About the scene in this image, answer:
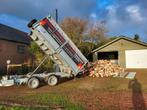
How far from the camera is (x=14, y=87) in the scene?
60.2ft

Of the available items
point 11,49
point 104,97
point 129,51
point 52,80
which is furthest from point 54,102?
point 129,51

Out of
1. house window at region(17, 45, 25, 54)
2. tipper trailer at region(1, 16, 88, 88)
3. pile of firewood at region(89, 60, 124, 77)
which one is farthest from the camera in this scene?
house window at region(17, 45, 25, 54)

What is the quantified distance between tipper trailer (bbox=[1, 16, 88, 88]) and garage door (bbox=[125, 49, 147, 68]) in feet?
57.5

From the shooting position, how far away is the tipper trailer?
59.9 feet

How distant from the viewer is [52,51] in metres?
18.6

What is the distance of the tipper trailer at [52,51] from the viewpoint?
18.2 metres

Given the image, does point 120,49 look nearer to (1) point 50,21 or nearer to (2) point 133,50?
(2) point 133,50

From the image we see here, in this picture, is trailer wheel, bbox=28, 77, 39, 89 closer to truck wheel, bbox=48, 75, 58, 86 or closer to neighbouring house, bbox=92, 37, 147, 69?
truck wheel, bbox=48, 75, 58, 86

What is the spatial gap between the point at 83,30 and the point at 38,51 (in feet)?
40.0

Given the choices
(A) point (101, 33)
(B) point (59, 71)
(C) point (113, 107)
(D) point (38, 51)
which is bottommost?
(C) point (113, 107)

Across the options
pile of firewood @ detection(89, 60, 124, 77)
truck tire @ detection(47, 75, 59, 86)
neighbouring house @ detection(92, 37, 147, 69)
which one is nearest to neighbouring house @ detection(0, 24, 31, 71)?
neighbouring house @ detection(92, 37, 147, 69)

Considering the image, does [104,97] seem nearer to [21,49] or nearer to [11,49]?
[11,49]

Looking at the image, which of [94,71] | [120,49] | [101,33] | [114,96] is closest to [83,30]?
[101,33]

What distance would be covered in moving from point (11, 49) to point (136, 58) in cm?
1501
